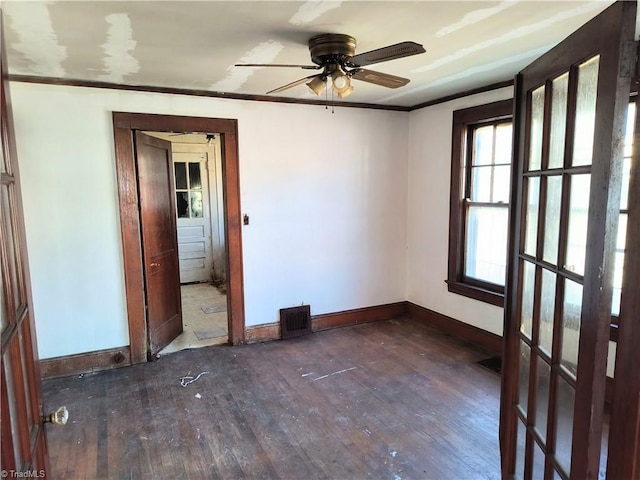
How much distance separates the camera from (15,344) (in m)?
1.05

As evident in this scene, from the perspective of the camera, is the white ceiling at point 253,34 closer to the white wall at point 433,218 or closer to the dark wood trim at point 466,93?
the dark wood trim at point 466,93

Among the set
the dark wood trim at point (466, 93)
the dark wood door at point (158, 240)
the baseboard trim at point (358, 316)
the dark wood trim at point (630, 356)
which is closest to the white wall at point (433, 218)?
the dark wood trim at point (466, 93)

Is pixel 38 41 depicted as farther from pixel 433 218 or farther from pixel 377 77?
pixel 433 218

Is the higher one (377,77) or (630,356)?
(377,77)

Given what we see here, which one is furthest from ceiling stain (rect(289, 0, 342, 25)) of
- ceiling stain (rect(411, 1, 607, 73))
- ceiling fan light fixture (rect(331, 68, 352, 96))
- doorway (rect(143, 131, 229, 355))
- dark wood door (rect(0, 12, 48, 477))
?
doorway (rect(143, 131, 229, 355))

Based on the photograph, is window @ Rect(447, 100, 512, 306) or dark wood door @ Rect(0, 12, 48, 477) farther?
window @ Rect(447, 100, 512, 306)

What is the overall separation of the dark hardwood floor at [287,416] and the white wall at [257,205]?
59 cm

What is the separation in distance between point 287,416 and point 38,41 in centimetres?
281

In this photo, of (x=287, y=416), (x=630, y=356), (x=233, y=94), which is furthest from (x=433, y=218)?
(x=630, y=356)

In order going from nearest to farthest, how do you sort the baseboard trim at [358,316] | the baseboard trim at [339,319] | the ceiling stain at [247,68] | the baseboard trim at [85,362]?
the ceiling stain at [247,68], the baseboard trim at [85,362], the baseboard trim at [339,319], the baseboard trim at [358,316]

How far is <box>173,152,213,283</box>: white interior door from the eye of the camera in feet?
21.3

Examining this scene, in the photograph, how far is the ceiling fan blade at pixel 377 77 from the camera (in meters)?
2.35

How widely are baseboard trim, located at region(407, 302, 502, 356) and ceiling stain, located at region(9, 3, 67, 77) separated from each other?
405 cm

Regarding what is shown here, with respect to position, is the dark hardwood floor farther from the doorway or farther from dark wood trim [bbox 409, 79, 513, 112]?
the doorway
